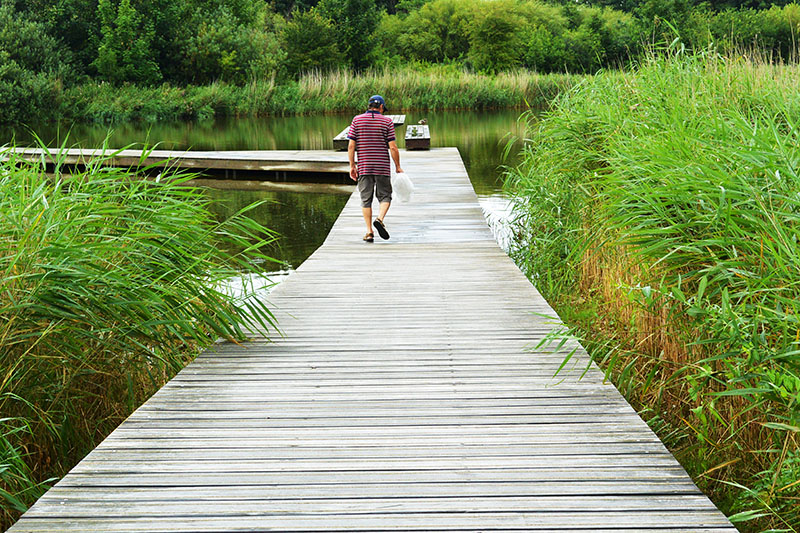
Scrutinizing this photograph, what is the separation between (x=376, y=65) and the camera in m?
37.2

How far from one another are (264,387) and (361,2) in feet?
119

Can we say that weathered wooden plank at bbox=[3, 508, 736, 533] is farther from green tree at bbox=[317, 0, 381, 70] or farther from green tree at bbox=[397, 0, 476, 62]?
green tree at bbox=[397, 0, 476, 62]

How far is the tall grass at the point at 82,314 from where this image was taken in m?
3.01

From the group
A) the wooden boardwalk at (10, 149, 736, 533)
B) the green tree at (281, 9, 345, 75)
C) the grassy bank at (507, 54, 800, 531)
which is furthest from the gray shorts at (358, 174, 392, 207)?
the green tree at (281, 9, 345, 75)

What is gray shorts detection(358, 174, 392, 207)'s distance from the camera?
7008 millimetres

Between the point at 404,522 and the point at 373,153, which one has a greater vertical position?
the point at 373,153

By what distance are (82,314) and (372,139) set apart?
3.97m

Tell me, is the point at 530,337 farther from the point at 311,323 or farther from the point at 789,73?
the point at 789,73

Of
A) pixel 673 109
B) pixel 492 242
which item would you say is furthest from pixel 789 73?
pixel 492 242

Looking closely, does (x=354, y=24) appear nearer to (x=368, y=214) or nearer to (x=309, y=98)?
(x=309, y=98)

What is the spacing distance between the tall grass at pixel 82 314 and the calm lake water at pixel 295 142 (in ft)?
1.57

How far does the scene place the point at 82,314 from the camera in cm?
326

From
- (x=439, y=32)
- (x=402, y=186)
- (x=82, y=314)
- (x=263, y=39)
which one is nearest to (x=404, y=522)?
(x=82, y=314)

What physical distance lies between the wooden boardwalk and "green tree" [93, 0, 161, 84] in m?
30.0
